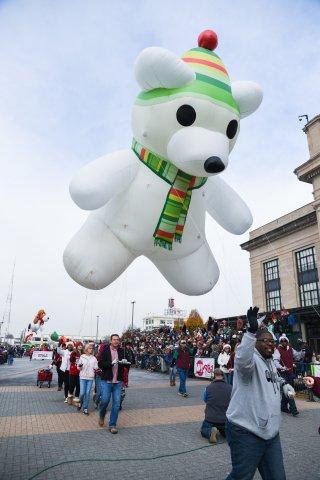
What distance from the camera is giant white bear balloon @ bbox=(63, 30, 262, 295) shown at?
5027 mm

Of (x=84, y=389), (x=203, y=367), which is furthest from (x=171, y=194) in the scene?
(x=203, y=367)

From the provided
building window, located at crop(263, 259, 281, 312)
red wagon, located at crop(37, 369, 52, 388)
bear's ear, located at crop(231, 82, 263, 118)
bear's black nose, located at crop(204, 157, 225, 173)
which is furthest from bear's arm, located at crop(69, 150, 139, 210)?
building window, located at crop(263, 259, 281, 312)

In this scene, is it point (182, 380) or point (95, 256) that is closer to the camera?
point (95, 256)

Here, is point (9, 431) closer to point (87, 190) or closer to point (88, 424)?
point (88, 424)

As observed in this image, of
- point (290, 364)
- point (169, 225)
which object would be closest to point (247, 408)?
point (169, 225)

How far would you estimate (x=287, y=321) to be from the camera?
1558 cm

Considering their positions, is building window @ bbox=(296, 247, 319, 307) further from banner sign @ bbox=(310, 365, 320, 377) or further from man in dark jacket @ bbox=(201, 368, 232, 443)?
man in dark jacket @ bbox=(201, 368, 232, 443)

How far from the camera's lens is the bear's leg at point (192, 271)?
6504 mm

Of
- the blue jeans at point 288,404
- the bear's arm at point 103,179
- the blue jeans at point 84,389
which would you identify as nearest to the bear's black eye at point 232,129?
the bear's arm at point 103,179

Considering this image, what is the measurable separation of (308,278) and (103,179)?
25.3 metres

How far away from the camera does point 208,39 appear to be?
563 cm

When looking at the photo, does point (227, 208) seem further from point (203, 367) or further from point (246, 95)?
point (203, 367)

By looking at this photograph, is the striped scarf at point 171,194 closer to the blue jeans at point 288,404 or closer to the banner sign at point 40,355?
the blue jeans at point 288,404

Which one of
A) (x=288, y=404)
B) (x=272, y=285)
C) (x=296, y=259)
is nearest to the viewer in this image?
(x=288, y=404)
